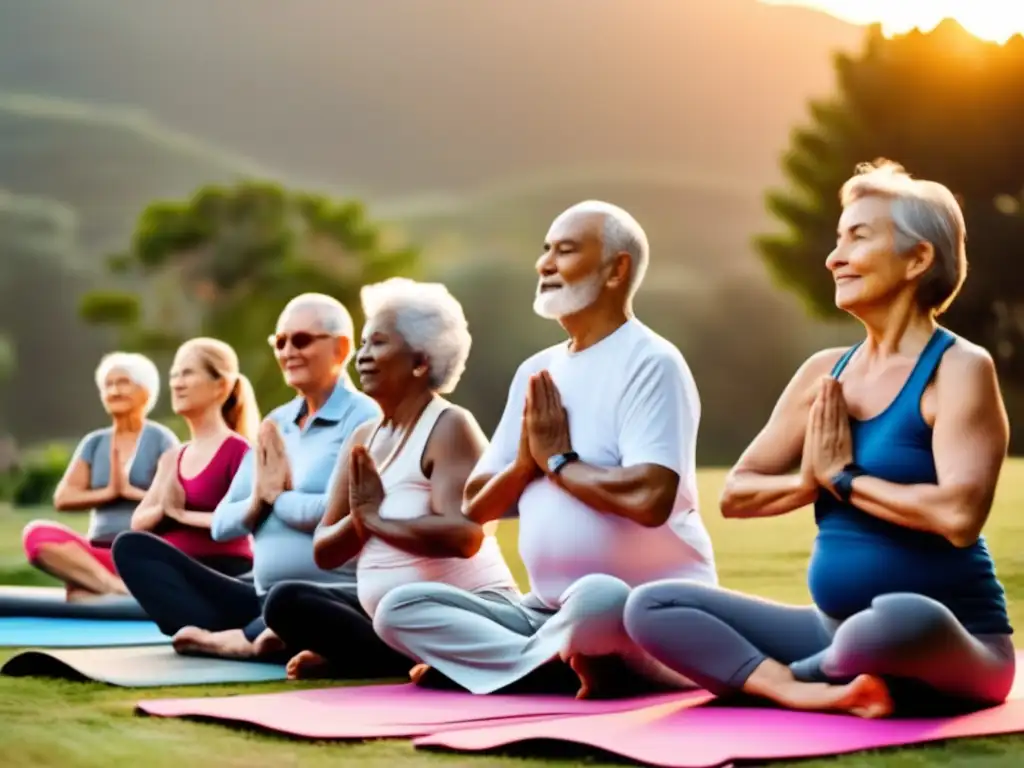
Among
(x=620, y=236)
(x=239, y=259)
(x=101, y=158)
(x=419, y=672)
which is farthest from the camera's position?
(x=101, y=158)

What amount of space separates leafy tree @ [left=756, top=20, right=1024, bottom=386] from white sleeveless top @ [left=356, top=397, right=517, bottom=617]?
51.5 ft

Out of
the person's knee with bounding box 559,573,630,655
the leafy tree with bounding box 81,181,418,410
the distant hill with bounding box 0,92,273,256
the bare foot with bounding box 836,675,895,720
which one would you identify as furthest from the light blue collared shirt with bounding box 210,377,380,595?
the distant hill with bounding box 0,92,273,256

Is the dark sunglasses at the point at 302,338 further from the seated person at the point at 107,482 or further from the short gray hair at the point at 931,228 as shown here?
the short gray hair at the point at 931,228

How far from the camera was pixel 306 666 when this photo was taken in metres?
5.89

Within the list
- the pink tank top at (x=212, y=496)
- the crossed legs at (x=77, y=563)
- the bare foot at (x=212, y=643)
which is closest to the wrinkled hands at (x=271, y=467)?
the bare foot at (x=212, y=643)

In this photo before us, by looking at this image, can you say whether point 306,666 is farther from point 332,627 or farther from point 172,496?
point 172,496

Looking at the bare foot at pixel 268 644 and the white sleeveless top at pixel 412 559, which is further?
the bare foot at pixel 268 644

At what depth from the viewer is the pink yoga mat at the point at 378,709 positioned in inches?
177

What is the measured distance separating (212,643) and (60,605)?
8.04 ft

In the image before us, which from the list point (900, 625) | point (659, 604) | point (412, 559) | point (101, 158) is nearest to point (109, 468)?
point (412, 559)

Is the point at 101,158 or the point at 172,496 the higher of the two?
the point at 101,158

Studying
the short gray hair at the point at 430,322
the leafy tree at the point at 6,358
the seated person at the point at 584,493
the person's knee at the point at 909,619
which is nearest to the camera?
the person's knee at the point at 909,619

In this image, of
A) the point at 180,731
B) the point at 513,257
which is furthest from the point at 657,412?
the point at 513,257

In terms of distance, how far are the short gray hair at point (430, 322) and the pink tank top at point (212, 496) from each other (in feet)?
5.32
